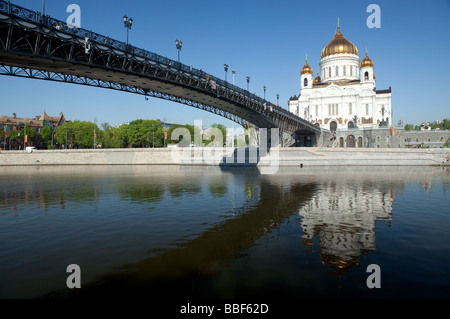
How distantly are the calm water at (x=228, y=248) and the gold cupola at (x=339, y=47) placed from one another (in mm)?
82513

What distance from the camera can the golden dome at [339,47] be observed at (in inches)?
3568

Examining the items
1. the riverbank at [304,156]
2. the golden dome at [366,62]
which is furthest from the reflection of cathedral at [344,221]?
the golden dome at [366,62]

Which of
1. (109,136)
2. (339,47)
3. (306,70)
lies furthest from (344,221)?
(109,136)

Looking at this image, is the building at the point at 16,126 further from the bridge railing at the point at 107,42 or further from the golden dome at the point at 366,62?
the golden dome at the point at 366,62

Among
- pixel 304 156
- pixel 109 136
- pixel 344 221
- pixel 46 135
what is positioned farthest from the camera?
pixel 109 136

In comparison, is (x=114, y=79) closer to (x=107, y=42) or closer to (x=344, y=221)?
(x=107, y=42)

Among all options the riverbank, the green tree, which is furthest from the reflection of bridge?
the green tree

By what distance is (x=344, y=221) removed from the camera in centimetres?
1439

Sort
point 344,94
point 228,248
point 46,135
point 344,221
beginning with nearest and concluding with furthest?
point 228,248, point 344,221, point 344,94, point 46,135

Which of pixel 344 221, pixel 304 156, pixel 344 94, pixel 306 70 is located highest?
pixel 306 70

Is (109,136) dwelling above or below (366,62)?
below

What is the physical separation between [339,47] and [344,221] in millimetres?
90106
